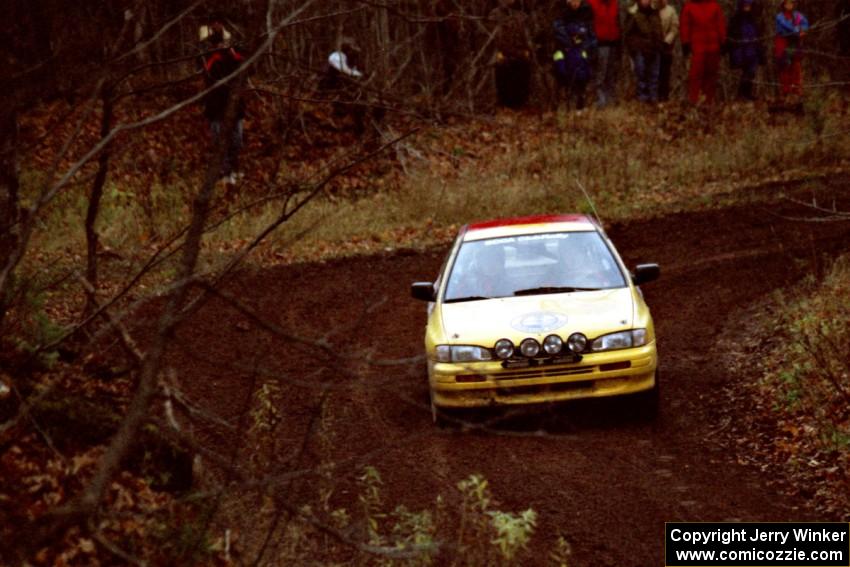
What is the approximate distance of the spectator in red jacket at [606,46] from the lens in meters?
27.3

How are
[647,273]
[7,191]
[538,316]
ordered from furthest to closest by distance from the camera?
[647,273] < [538,316] < [7,191]

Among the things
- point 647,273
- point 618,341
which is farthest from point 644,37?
point 618,341

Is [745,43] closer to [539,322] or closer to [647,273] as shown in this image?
[647,273]

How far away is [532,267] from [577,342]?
1.50m

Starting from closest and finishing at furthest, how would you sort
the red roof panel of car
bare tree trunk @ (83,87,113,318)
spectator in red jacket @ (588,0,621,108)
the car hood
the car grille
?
bare tree trunk @ (83,87,113,318)
the car grille
the car hood
the red roof panel of car
spectator in red jacket @ (588,0,621,108)

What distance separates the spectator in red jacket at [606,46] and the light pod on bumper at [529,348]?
18669 mm

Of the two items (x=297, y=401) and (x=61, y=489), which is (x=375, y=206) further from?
(x=61, y=489)

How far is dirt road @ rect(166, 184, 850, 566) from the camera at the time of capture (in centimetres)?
768

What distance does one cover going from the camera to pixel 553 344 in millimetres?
9797

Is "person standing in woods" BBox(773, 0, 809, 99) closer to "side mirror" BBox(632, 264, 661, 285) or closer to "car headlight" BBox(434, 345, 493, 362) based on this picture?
"side mirror" BBox(632, 264, 661, 285)

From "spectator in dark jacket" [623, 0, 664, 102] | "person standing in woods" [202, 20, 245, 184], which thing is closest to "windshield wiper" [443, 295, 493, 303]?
"person standing in woods" [202, 20, 245, 184]

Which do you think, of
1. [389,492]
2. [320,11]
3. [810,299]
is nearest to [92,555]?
[389,492]

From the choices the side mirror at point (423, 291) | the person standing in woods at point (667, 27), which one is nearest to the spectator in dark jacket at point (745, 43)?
the person standing in woods at point (667, 27)

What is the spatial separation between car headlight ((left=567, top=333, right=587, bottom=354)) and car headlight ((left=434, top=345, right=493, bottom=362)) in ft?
2.07
